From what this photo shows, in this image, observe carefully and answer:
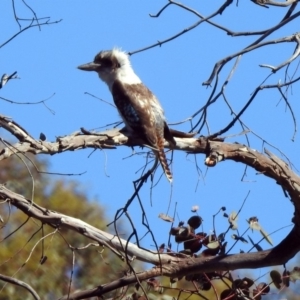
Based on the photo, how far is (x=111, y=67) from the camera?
567 centimetres

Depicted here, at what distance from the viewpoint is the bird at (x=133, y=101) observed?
176 inches

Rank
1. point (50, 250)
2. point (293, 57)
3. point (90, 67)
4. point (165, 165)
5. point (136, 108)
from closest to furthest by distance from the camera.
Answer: point (293, 57), point (165, 165), point (136, 108), point (90, 67), point (50, 250)

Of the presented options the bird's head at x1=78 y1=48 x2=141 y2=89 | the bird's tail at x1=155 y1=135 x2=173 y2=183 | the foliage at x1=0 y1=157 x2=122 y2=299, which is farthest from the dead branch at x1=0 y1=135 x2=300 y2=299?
the foliage at x1=0 y1=157 x2=122 y2=299

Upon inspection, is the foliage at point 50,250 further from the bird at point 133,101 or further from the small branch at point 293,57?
the small branch at point 293,57

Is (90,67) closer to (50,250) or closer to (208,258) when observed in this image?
(208,258)

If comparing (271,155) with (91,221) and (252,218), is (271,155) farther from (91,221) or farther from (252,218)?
(91,221)

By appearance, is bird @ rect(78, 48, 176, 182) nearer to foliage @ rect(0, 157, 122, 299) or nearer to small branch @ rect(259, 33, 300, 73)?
small branch @ rect(259, 33, 300, 73)

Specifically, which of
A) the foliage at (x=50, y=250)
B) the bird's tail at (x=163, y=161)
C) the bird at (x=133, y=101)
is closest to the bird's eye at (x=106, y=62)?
the bird at (x=133, y=101)

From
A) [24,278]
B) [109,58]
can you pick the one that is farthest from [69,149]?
[24,278]

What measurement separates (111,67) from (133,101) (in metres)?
0.58

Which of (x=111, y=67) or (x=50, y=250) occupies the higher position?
(x=50, y=250)

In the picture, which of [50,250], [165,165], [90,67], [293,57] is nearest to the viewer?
[293,57]

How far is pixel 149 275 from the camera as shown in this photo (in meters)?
3.93

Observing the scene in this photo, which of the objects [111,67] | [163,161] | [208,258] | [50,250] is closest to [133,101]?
[111,67]
